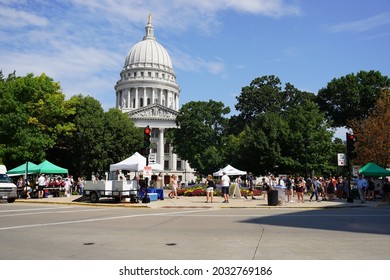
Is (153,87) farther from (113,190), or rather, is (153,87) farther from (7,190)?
(113,190)

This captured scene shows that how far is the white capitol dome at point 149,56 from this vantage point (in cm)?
13188

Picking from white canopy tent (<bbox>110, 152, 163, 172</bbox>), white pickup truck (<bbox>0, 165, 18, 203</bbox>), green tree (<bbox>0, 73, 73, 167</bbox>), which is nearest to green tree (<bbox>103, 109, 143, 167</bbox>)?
green tree (<bbox>0, 73, 73, 167</bbox>)

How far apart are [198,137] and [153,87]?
6107 centimetres

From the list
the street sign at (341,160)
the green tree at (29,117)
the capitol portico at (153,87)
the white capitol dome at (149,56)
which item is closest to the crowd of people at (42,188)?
the green tree at (29,117)

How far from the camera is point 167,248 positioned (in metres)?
8.62

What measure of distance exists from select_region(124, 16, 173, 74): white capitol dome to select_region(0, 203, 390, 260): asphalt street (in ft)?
396

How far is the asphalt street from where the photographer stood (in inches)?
308

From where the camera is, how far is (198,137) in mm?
71062

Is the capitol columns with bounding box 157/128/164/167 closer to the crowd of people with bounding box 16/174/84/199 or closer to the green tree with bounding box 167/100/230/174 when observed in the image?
the green tree with bounding box 167/100/230/174

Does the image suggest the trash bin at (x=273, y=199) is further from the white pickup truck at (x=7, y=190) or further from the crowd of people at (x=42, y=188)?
the white pickup truck at (x=7, y=190)

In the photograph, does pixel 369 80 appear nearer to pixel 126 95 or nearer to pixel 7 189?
pixel 7 189

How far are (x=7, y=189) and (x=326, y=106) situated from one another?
60784 millimetres

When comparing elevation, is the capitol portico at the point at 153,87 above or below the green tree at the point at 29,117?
above

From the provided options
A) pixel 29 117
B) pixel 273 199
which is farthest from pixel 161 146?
pixel 273 199
